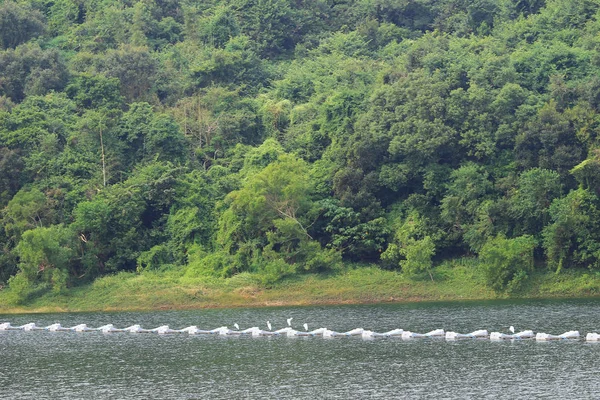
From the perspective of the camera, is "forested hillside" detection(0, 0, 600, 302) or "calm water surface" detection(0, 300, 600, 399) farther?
"forested hillside" detection(0, 0, 600, 302)

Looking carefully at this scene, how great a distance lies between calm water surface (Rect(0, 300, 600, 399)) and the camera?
40.9 m

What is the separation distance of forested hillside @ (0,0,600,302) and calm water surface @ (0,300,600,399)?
7.36m

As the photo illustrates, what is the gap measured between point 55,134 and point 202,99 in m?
12.6

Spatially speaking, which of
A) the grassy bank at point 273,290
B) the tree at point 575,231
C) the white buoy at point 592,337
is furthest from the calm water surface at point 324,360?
the tree at point 575,231

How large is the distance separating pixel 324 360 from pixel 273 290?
2200 cm

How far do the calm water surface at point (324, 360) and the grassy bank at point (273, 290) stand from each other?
3884 millimetres

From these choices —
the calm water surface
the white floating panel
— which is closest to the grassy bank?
the calm water surface

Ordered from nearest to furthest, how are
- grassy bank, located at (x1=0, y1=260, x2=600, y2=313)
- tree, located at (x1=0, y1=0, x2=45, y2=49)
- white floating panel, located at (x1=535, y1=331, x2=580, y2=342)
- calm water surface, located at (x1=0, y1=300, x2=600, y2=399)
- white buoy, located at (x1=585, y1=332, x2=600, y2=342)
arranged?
calm water surface, located at (x1=0, y1=300, x2=600, y2=399) < white buoy, located at (x1=585, y1=332, x2=600, y2=342) < white floating panel, located at (x1=535, y1=331, x2=580, y2=342) < grassy bank, located at (x1=0, y1=260, x2=600, y2=313) < tree, located at (x1=0, y1=0, x2=45, y2=49)

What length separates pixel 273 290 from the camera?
227 ft

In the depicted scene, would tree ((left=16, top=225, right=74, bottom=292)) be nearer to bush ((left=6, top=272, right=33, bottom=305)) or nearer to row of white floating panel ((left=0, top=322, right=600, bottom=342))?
bush ((left=6, top=272, right=33, bottom=305))

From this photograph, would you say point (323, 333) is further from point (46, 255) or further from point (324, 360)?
point (46, 255)

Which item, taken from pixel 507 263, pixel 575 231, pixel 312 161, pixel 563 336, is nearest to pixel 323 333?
pixel 563 336

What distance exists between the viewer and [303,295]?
68.9m

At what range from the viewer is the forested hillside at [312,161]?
6875cm
